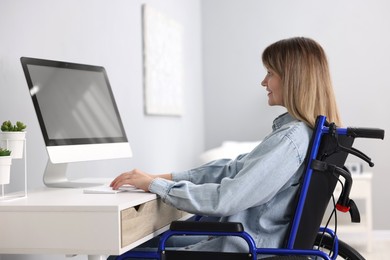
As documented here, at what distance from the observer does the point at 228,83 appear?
5.52 metres

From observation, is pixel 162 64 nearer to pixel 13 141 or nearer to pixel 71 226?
pixel 13 141

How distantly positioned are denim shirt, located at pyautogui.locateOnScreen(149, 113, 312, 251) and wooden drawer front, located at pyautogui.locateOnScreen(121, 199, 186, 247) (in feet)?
0.24

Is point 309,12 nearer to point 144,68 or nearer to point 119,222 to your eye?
point 144,68

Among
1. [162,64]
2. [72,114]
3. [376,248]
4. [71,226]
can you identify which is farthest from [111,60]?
[376,248]

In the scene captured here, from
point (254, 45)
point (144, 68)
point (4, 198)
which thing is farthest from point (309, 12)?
point (4, 198)

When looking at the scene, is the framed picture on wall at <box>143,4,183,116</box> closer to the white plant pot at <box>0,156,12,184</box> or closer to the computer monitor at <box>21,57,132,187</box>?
the computer monitor at <box>21,57,132,187</box>

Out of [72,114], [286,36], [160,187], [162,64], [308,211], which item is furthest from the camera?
[286,36]

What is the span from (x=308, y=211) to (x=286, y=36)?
145 inches

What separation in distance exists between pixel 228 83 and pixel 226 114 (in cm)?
26

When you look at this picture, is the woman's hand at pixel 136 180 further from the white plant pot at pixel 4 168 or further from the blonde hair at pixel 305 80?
the blonde hair at pixel 305 80

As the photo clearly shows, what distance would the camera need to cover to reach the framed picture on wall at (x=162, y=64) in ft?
13.2

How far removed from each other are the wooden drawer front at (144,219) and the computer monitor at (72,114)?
1.12 ft

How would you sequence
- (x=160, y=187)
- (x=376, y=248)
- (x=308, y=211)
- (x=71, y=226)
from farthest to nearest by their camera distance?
(x=376, y=248) < (x=160, y=187) < (x=308, y=211) < (x=71, y=226)

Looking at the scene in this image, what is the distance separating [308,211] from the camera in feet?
6.07
